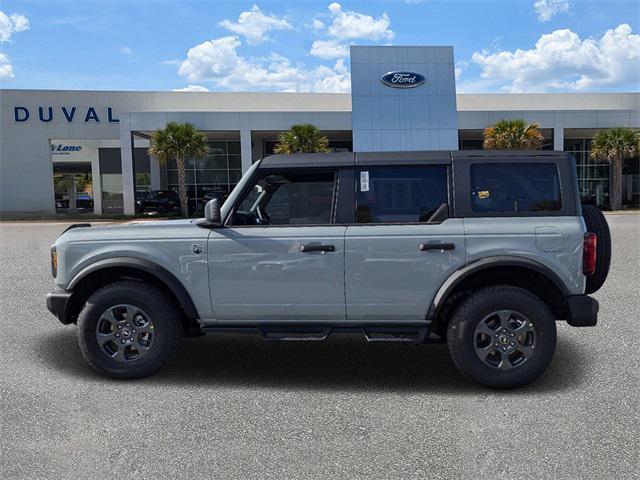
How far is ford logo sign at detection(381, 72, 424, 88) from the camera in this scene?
3048 centimetres

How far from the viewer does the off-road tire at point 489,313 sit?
401 cm

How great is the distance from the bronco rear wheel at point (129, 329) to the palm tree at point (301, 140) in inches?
999

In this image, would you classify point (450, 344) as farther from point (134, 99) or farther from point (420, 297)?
point (134, 99)

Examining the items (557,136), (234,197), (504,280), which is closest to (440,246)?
(504,280)

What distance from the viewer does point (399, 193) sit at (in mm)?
4262

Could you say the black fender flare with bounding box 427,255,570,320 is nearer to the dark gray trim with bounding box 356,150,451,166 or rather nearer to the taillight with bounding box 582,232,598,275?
the taillight with bounding box 582,232,598,275

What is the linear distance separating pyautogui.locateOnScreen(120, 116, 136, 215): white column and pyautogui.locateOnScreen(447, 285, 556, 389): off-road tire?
1159 inches

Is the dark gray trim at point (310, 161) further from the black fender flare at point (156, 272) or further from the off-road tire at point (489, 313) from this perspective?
the off-road tire at point (489, 313)

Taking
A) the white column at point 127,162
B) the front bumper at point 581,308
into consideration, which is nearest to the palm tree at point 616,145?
the white column at point 127,162

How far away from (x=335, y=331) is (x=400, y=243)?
0.89m

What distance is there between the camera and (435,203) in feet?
13.9

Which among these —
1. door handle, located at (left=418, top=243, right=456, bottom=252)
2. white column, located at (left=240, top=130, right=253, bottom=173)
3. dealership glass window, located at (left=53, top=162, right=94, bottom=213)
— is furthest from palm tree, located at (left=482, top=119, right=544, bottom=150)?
dealership glass window, located at (left=53, top=162, right=94, bottom=213)

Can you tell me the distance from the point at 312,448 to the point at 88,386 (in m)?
2.13

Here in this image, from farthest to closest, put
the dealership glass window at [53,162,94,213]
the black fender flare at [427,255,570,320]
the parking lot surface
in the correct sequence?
the dealership glass window at [53,162,94,213] < the black fender flare at [427,255,570,320] < the parking lot surface
